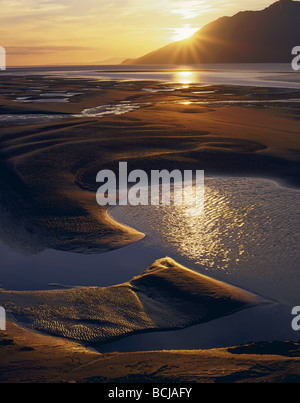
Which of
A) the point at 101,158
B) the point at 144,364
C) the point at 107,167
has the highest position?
the point at 101,158

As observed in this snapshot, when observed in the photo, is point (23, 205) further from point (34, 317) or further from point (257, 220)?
point (257, 220)

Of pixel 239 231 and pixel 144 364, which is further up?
pixel 239 231

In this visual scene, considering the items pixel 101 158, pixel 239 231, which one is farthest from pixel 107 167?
pixel 239 231

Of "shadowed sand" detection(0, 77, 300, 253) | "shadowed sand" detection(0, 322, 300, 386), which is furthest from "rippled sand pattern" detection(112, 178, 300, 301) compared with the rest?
"shadowed sand" detection(0, 322, 300, 386)

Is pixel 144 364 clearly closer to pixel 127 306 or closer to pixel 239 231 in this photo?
pixel 127 306

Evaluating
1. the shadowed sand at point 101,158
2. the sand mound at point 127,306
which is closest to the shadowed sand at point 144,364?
the sand mound at point 127,306

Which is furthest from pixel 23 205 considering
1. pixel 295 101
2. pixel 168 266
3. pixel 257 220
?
pixel 295 101
